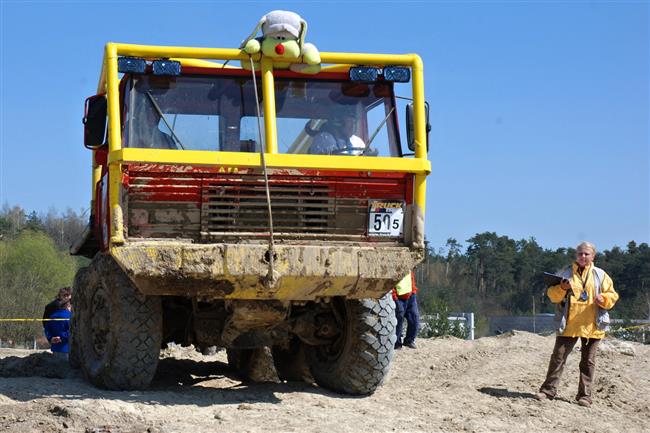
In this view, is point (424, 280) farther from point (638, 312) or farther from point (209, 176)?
point (209, 176)

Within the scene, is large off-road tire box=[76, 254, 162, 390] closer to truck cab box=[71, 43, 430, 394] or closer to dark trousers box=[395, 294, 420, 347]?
truck cab box=[71, 43, 430, 394]

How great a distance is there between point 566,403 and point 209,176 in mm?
4086

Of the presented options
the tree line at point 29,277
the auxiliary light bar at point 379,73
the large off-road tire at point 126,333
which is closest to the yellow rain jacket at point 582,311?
the auxiliary light bar at point 379,73

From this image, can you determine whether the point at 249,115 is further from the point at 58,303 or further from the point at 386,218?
the point at 58,303

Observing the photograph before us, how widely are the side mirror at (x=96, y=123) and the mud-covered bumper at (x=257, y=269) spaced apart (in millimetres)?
1217

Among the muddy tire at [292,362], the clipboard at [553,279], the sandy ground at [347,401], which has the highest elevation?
the clipboard at [553,279]

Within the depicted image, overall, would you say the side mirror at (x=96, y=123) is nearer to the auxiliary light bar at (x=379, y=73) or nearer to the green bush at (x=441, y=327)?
the auxiliary light bar at (x=379, y=73)

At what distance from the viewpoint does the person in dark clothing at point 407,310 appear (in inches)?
531

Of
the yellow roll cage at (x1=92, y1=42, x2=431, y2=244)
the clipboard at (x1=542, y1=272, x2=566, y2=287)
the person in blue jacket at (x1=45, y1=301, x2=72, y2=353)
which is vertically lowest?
the person in blue jacket at (x1=45, y1=301, x2=72, y2=353)

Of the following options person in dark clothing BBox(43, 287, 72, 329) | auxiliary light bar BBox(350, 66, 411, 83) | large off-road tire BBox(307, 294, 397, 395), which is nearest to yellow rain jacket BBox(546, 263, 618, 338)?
large off-road tire BBox(307, 294, 397, 395)

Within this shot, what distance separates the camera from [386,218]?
886 centimetres

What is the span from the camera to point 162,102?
887 centimetres

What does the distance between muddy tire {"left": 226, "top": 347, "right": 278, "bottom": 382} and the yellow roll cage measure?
3.42 metres

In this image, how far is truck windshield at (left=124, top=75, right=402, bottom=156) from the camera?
8.80 meters
